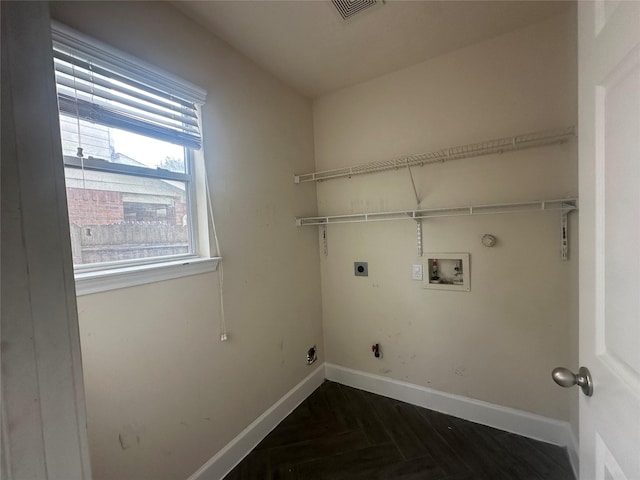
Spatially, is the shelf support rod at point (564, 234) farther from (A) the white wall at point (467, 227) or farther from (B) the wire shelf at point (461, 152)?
(B) the wire shelf at point (461, 152)

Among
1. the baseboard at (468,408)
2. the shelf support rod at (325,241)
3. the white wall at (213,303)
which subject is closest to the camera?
the white wall at (213,303)

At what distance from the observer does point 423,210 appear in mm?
1822

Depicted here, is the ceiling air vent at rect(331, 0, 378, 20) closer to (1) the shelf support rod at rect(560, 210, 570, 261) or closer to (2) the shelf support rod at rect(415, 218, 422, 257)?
(2) the shelf support rod at rect(415, 218, 422, 257)

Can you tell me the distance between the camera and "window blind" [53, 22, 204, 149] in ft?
3.37

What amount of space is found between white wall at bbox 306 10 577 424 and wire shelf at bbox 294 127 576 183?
55mm

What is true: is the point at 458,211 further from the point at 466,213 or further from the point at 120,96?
the point at 120,96

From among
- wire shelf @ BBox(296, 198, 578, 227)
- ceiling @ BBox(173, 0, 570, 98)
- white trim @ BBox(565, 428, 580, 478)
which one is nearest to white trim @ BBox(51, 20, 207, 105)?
ceiling @ BBox(173, 0, 570, 98)

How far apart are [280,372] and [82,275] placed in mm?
1454

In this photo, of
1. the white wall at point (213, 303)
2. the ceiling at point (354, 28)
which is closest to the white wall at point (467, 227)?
the ceiling at point (354, 28)

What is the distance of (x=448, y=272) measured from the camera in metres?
1.95

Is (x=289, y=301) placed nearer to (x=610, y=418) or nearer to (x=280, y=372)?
(x=280, y=372)

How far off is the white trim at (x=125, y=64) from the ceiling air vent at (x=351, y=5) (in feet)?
2.80

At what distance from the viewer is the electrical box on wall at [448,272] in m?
1.87

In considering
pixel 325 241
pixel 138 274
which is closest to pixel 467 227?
pixel 325 241
